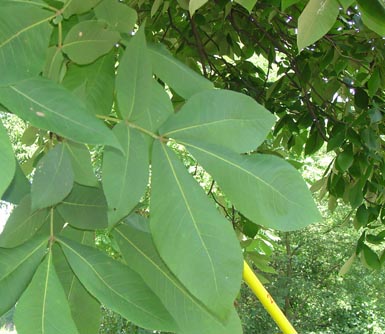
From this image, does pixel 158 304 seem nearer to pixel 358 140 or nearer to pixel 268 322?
pixel 358 140

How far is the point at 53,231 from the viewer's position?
1.61 ft

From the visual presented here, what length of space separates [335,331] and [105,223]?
6.01 metres

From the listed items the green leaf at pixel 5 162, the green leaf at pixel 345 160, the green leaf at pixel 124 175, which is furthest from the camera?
the green leaf at pixel 345 160

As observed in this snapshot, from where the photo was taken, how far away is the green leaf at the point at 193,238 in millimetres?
388

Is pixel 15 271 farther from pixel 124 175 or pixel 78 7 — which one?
pixel 78 7

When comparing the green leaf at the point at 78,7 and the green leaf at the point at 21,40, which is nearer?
the green leaf at the point at 21,40

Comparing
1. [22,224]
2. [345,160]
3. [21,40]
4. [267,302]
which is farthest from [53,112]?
[345,160]

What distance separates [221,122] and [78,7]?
171 mm

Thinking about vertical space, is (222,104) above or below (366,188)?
above

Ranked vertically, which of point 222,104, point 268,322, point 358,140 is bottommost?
point 268,322

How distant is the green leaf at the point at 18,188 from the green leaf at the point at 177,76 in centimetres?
16

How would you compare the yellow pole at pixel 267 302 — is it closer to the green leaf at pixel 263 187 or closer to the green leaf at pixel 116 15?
the green leaf at pixel 263 187

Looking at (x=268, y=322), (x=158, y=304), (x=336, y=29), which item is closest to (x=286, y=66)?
(x=336, y=29)

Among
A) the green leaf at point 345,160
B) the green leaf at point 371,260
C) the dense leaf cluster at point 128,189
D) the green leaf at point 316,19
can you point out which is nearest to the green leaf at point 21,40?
the dense leaf cluster at point 128,189
